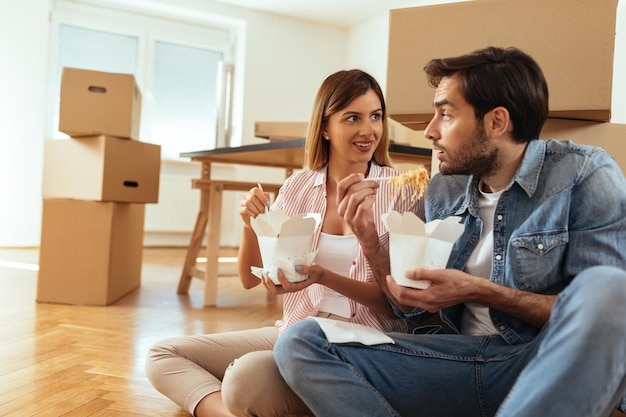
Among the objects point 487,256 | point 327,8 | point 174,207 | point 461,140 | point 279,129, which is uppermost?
point 327,8

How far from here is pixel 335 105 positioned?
1.73 meters

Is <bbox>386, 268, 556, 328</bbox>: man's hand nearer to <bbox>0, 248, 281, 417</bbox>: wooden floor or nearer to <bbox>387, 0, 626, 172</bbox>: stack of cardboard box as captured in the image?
<bbox>387, 0, 626, 172</bbox>: stack of cardboard box

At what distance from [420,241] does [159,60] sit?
610 centimetres

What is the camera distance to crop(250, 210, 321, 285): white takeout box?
53.4 inches

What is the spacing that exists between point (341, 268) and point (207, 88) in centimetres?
567

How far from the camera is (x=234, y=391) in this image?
4.57 ft

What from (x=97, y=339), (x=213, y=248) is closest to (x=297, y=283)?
(x=97, y=339)

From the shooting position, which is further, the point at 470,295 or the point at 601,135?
the point at 601,135

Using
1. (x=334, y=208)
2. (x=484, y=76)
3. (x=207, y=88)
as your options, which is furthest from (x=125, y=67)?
(x=484, y=76)

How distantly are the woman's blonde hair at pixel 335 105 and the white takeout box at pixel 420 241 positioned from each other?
65 centimetres

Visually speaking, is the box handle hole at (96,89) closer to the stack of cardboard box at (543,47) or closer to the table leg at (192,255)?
the table leg at (192,255)

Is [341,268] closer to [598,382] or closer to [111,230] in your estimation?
[598,382]

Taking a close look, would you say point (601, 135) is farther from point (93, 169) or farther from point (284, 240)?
point (93, 169)

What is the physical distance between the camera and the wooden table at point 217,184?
292cm
